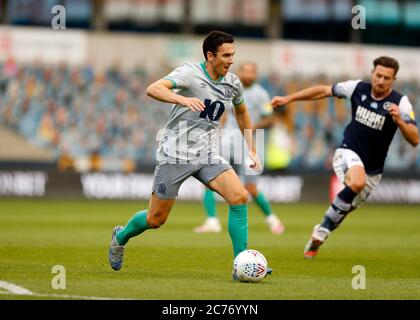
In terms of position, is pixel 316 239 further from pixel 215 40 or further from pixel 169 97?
pixel 169 97

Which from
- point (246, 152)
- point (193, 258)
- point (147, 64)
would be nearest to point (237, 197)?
point (193, 258)

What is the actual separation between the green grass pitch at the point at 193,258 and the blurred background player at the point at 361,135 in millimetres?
725

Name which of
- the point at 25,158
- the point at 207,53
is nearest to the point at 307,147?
the point at 25,158

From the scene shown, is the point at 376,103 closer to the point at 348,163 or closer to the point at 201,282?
the point at 348,163

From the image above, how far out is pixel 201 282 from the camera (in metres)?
9.28

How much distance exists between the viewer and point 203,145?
980 cm

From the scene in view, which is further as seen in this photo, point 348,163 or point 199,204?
point 199,204

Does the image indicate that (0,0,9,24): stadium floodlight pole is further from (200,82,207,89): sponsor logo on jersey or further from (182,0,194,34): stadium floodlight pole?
(200,82,207,89): sponsor logo on jersey

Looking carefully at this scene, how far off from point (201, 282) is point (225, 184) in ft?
3.40

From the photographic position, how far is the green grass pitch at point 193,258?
28.5 ft

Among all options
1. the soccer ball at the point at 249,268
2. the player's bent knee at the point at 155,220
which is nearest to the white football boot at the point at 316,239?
the soccer ball at the point at 249,268

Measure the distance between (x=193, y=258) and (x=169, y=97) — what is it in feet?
11.5
